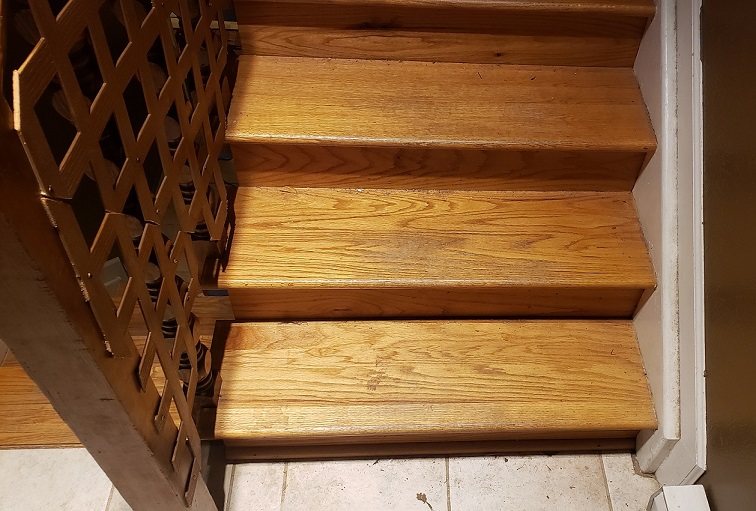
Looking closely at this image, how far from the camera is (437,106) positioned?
1.36m

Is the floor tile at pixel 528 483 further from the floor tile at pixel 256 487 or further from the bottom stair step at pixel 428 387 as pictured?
the floor tile at pixel 256 487

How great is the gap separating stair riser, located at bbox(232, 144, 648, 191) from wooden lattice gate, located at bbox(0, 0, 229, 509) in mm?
129

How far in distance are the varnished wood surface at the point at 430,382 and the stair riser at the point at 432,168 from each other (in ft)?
1.05

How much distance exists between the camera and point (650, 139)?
1321 mm

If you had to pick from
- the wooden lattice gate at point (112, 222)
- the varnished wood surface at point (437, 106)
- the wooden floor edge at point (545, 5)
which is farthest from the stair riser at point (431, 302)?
the wooden floor edge at point (545, 5)

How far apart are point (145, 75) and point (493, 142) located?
72cm

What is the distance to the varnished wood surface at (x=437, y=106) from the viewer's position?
129 cm

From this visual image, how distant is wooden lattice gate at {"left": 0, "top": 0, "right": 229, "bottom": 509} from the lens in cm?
58

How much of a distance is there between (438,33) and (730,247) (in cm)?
77

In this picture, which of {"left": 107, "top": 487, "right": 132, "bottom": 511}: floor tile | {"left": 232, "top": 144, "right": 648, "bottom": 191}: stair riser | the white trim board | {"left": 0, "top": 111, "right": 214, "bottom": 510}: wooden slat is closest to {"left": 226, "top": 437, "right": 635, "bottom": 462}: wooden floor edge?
the white trim board

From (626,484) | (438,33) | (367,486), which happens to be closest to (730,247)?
(626,484)

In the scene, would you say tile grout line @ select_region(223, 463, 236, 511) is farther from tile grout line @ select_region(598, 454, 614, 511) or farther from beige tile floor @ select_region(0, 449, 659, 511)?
tile grout line @ select_region(598, 454, 614, 511)

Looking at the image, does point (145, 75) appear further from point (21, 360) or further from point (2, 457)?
point (2, 457)

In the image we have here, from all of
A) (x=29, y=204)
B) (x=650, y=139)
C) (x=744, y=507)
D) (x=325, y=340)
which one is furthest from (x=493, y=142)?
(x=29, y=204)
